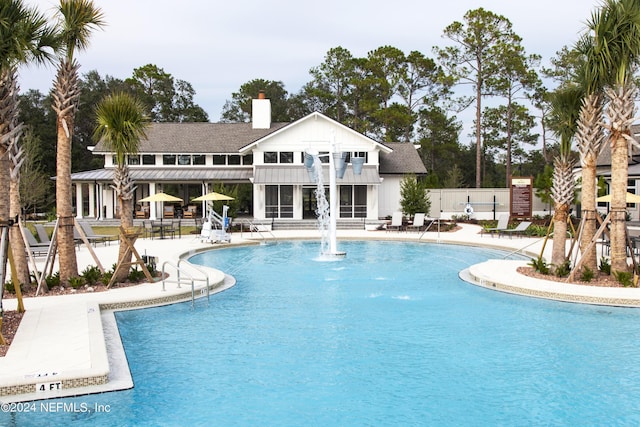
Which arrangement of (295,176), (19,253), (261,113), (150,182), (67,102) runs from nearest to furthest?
(19,253)
(67,102)
(295,176)
(150,182)
(261,113)

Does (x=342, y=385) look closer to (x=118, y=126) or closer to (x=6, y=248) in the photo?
(x=6, y=248)

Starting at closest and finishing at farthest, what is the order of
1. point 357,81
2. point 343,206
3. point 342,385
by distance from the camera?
point 342,385, point 343,206, point 357,81

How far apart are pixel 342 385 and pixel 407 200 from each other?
25.8 metres

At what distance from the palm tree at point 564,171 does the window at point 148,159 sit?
1220 inches

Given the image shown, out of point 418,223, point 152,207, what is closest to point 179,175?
point 152,207

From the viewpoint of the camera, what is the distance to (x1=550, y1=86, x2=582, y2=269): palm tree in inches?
588

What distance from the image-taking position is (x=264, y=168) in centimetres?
3641

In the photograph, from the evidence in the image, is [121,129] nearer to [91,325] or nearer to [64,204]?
[64,204]

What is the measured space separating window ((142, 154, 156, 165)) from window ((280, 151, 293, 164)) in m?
10.1

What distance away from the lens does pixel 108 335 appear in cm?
955

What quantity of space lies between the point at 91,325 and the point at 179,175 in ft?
96.1

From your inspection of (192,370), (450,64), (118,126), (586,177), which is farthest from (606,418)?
(450,64)

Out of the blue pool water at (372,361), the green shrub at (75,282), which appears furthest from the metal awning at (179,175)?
the green shrub at (75,282)

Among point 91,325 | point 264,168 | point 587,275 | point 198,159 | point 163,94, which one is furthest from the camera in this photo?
point 163,94
